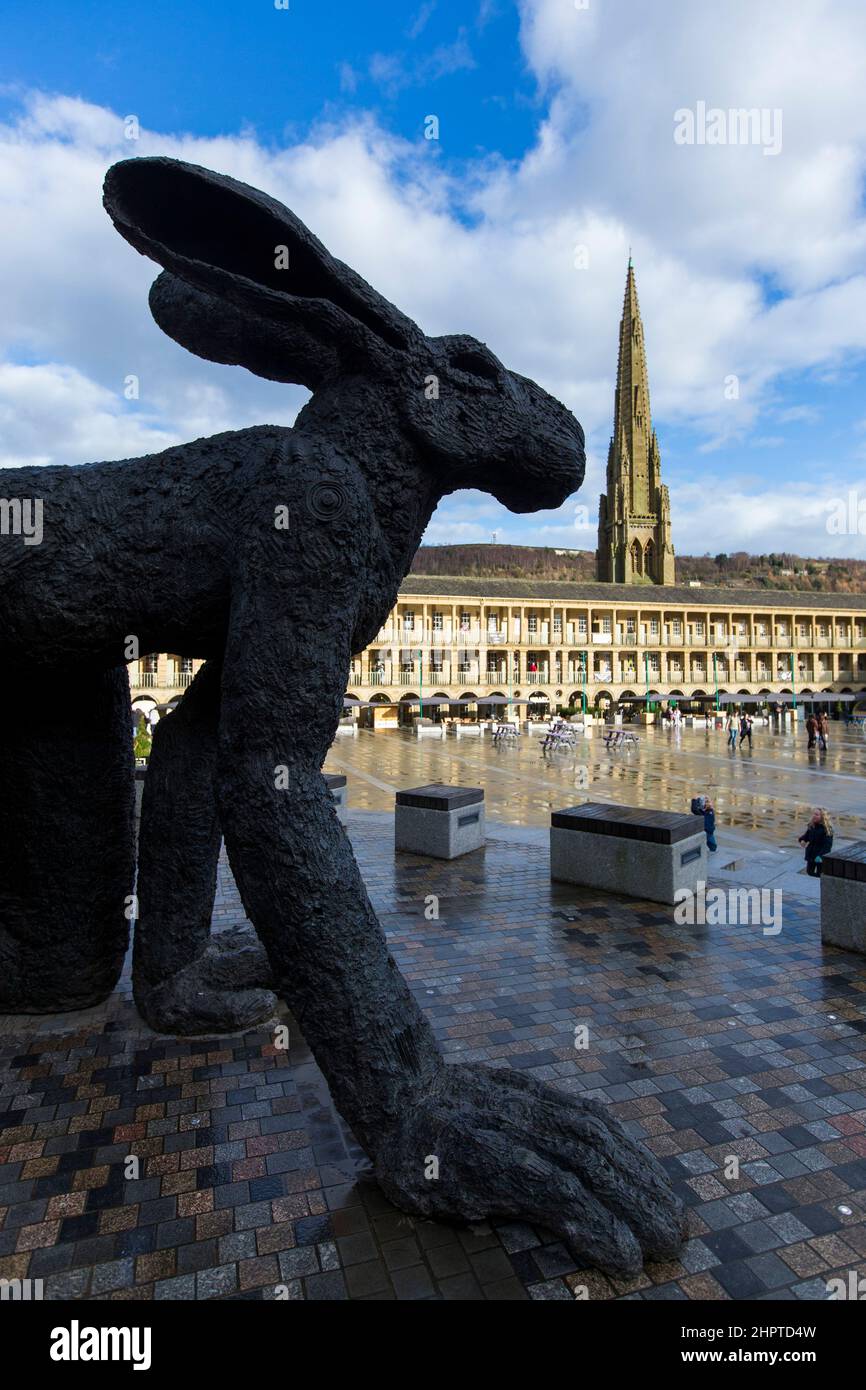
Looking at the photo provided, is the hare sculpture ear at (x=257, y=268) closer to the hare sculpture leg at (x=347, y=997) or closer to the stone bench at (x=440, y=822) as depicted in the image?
the hare sculpture leg at (x=347, y=997)

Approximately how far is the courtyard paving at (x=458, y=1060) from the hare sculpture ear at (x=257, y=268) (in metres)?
3.58

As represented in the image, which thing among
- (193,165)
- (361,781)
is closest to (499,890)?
(193,165)

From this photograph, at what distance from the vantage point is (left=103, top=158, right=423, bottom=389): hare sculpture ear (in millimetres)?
2875

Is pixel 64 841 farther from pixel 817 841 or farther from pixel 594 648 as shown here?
pixel 594 648

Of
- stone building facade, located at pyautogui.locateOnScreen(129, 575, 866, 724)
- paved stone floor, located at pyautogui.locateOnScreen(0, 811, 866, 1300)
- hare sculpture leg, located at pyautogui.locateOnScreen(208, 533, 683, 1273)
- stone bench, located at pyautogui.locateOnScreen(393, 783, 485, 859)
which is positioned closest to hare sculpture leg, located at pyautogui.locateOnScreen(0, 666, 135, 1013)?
paved stone floor, located at pyautogui.locateOnScreen(0, 811, 866, 1300)

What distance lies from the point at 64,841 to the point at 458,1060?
8.43 feet

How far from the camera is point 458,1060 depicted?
14.3 feet

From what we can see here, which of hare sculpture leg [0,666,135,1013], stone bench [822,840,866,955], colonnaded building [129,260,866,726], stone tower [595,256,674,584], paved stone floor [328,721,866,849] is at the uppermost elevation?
stone tower [595,256,674,584]

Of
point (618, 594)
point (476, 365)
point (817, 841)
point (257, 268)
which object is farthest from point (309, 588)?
point (618, 594)

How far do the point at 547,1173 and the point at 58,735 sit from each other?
3.17 m

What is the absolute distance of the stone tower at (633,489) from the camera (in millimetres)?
86925

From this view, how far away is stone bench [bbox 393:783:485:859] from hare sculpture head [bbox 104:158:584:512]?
6.22 m

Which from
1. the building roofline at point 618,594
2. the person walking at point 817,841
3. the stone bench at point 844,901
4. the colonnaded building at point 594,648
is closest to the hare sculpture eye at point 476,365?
the stone bench at point 844,901

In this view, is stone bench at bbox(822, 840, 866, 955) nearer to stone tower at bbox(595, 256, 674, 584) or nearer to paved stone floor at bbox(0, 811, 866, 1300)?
paved stone floor at bbox(0, 811, 866, 1300)
